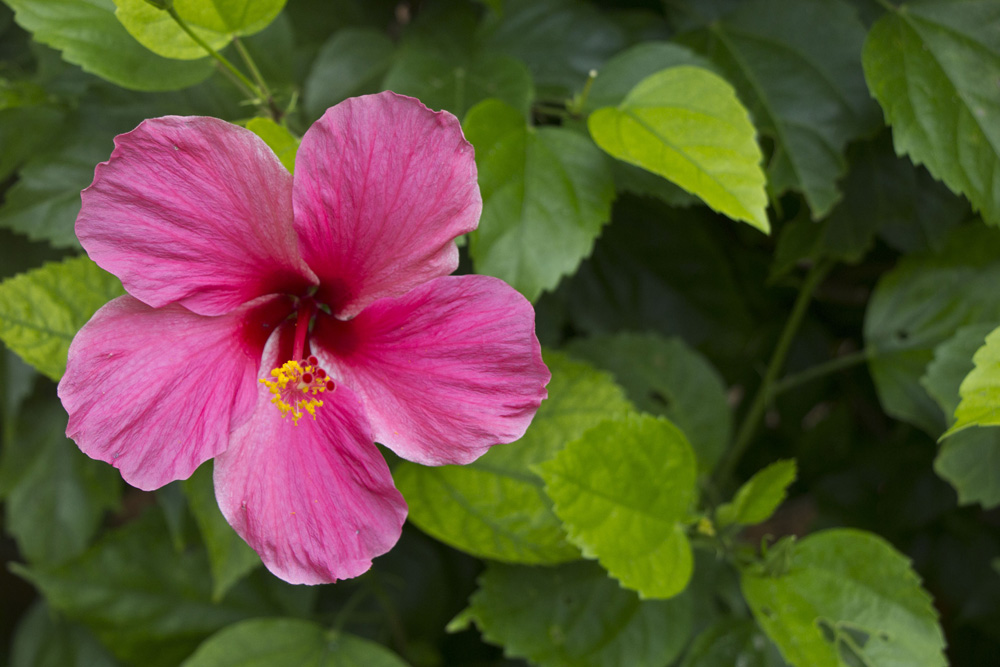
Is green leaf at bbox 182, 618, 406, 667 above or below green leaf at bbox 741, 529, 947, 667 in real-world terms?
below

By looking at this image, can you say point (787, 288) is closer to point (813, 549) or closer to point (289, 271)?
point (813, 549)

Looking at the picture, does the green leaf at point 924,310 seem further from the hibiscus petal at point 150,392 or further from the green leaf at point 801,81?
the hibiscus petal at point 150,392

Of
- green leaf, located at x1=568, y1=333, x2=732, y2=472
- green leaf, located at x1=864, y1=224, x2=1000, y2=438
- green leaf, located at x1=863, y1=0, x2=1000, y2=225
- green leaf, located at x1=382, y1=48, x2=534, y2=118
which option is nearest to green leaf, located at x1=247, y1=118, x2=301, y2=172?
green leaf, located at x1=382, y1=48, x2=534, y2=118

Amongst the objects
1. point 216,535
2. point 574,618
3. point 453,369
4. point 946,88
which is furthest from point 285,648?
point 946,88

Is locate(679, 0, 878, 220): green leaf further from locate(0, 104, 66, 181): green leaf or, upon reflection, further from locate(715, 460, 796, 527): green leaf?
locate(0, 104, 66, 181): green leaf

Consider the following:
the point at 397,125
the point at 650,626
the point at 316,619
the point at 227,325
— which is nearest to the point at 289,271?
the point at 227,325

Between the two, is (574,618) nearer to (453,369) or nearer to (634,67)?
(453,369)
